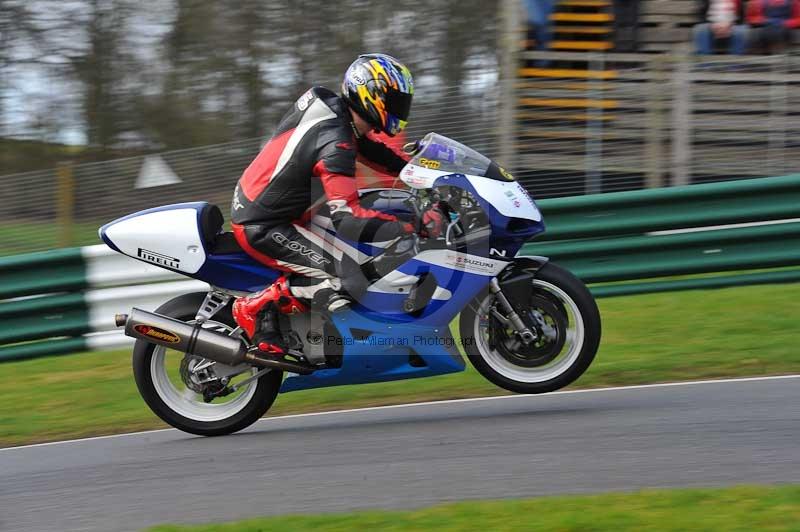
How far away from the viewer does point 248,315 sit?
589cm

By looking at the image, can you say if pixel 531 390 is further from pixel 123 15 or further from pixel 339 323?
pixel 123 15

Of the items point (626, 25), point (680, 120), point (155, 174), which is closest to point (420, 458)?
point (155, 174)

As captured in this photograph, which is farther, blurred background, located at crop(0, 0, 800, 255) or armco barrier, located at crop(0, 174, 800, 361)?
blurred background, located at crop(0, 0, 800, 255)

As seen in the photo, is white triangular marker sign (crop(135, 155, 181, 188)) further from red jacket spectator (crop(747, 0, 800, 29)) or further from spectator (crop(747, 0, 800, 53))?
red jacket spectator (crop(747, 0, 800, 29))

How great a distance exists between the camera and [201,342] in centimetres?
580

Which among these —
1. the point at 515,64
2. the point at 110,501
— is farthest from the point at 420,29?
the point at 110,501

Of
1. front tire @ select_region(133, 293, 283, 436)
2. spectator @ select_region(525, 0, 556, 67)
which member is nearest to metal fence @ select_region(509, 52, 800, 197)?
spectator @ select_region(525, 0, 556, 67)

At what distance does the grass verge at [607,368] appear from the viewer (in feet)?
22.1

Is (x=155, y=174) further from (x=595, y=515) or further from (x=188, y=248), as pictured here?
(x=595, y=515)

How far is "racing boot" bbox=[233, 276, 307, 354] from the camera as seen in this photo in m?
5.83

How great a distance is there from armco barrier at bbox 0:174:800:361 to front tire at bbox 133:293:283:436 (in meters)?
2.74

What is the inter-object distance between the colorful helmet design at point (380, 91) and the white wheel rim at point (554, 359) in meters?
0.99

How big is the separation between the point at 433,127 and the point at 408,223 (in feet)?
12.8

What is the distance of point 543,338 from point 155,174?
4725 mm
